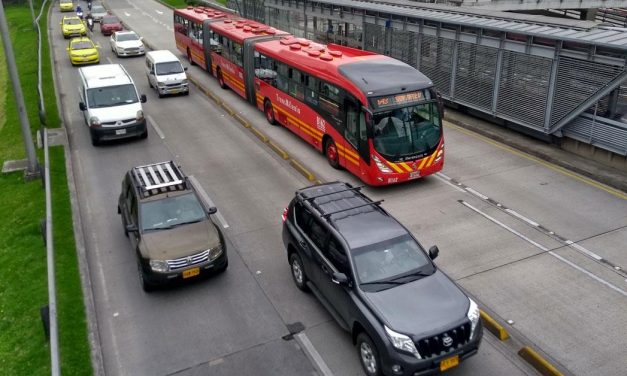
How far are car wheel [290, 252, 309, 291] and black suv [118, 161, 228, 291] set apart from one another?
1.40 m

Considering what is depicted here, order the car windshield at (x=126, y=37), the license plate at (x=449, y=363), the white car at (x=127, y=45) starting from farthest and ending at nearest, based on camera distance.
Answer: the car windshield at (x=126, y=37)
the white car at (x=127, y=45)
the license plate at (x=449, y=363)

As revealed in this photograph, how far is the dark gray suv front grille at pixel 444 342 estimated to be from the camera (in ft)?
26.5

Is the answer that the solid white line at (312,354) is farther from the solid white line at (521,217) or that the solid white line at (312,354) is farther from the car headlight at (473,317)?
the solid white line at (521,217)

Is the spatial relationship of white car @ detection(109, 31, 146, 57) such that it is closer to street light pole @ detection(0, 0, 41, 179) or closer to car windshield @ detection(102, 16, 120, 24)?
car windshield @ detection(102, 16, 120, 24)

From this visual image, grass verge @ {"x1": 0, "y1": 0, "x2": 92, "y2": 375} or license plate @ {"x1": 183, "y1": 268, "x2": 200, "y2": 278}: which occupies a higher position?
license plate @ {"x1": 183, "y1": 268, "x2": 200, "y2": 278}

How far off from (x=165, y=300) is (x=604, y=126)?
44.1ft

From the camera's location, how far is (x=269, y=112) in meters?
22.4

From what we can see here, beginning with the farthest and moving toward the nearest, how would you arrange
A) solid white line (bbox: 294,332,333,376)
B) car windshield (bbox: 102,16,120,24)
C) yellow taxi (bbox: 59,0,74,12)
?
1. yellow taxi (bbox: 59,0,74,12)
2. car windshield (bbox: 102,16,120,24)
3. solid white line (bbox: 294,332,333,376)

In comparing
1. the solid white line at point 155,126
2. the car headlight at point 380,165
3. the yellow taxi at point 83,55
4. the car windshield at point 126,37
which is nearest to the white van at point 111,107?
the solid white line at point 155,126

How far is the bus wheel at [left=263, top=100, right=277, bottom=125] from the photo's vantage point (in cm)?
2212

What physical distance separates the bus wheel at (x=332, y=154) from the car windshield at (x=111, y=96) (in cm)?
766

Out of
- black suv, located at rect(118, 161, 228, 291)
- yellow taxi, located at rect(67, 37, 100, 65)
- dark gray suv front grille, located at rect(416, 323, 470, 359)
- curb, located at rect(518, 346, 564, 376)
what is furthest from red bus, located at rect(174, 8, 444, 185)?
yellow taxi, located at rect(67, 37, 100, 65)

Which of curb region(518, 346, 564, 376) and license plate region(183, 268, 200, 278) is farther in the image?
license plate region(183, 268, 200, 278)

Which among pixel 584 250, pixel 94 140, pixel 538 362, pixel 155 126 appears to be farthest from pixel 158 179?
pixel 155 126
